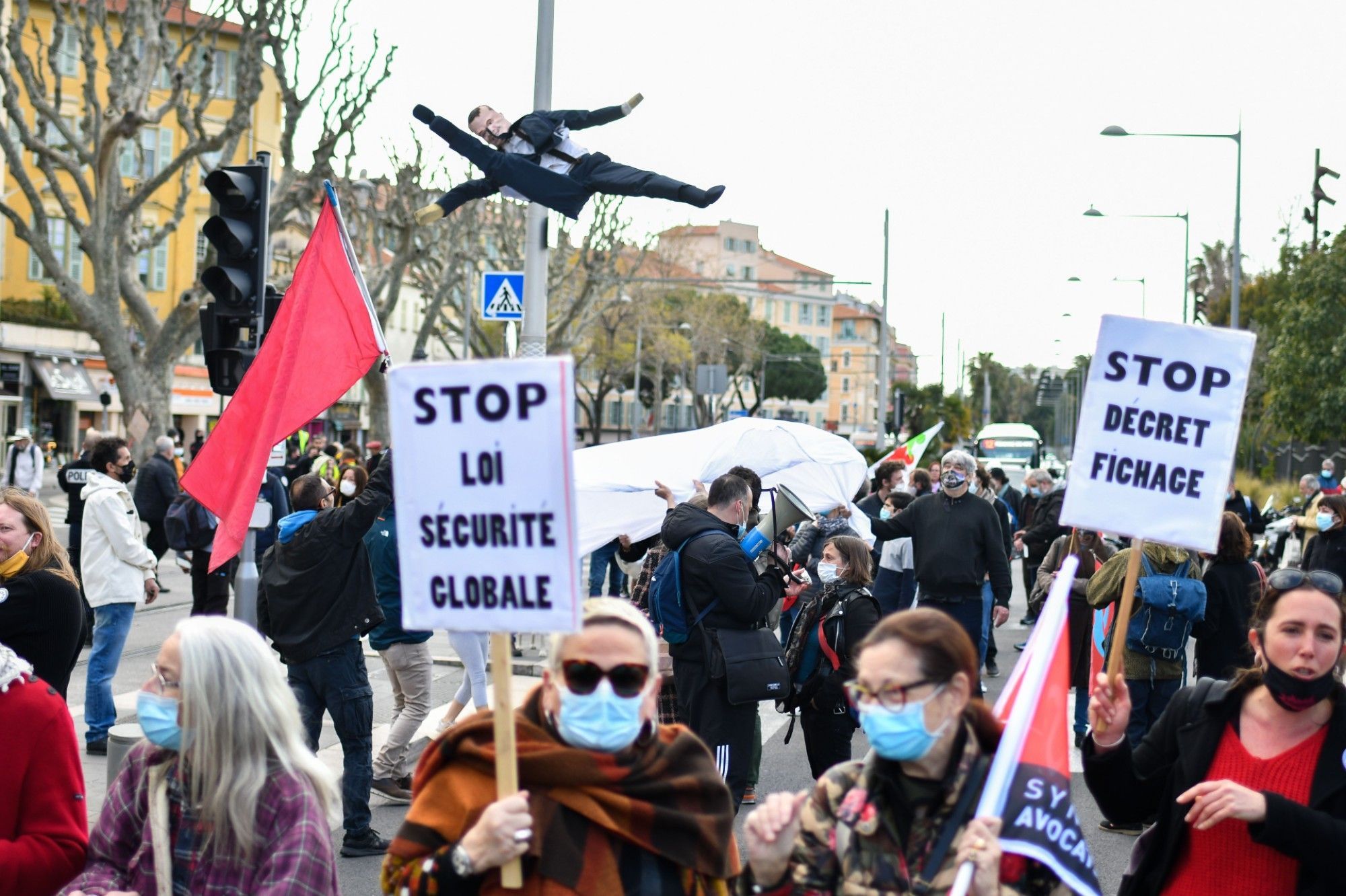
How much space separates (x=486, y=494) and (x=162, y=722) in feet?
3.25

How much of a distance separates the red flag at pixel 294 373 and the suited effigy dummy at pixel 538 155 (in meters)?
1.24

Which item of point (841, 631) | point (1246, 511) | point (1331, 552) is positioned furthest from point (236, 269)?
point (1246, 511)

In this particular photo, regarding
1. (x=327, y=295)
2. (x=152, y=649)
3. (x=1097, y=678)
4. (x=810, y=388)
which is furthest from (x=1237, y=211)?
(x=810, y=388)

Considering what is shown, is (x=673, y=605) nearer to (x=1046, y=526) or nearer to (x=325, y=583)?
(x=325, y=583)

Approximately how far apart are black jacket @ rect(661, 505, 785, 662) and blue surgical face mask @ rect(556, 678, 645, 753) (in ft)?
12.7

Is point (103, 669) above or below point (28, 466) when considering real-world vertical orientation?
below

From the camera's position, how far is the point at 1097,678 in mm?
3656

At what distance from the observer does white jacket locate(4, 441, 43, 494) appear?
82.2ft

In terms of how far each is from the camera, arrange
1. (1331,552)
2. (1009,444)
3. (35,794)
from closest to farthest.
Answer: (35,794)
(1331,552)
(1009,444)

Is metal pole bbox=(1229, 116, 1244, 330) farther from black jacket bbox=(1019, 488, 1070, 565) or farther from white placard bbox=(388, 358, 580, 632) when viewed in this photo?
white placard bbox=(388, 358, 580, 632)

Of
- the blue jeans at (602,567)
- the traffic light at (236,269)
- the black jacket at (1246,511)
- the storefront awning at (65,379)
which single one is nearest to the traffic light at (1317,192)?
the black jacket at (1246,511)

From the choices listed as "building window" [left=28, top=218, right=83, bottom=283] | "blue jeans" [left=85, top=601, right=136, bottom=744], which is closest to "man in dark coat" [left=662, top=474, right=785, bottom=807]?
"blue jeans" [left=85, top=601, right=136, bottom=744]

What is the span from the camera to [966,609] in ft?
36.6

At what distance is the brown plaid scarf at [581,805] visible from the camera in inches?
123
